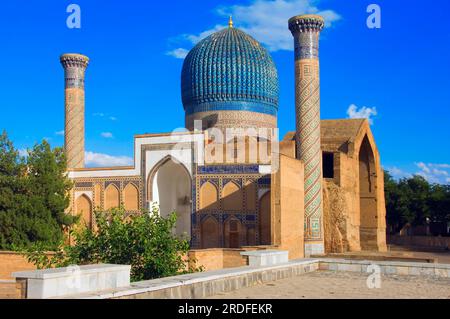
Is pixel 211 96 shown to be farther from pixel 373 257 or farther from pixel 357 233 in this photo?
pixel 373 257

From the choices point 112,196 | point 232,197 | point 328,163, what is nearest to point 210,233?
point 232,197

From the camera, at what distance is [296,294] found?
6.97 metres

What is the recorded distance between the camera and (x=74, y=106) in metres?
24.8

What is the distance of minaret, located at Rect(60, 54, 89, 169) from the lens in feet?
80.3

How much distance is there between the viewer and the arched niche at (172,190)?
20.8 m

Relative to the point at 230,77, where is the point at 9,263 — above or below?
below

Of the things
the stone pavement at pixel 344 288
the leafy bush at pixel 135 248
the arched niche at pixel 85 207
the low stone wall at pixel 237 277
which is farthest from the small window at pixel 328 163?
the leafy bush at pixel 135 248

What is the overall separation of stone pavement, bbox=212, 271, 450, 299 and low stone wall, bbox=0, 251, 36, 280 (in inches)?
348

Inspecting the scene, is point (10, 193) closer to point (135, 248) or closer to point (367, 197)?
point (135, 248)

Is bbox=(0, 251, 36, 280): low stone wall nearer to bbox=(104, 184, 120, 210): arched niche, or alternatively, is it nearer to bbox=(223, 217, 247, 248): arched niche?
bbox=(104, 184, 120, 210): arched niche

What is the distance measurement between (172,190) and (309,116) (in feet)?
19.1

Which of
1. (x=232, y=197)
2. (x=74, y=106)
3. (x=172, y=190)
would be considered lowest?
(x=232, y=197)

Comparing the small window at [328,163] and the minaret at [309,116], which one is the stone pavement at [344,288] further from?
the small window at [328,163]

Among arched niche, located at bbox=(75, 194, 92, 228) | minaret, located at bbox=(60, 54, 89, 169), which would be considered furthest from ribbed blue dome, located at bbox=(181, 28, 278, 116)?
arched niche, located at bbox=(75, 194, 92, 228)
